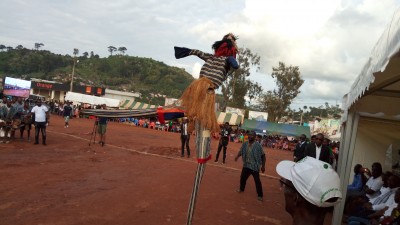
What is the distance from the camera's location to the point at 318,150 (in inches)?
351

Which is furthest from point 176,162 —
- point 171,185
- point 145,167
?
point 171,185

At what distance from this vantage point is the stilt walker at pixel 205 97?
3363 millimetres

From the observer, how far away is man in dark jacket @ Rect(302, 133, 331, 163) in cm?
877

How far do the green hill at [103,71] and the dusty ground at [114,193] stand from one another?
72.6 meters

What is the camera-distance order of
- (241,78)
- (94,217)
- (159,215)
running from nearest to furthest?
(94,217) → (159,215) → (241,78)

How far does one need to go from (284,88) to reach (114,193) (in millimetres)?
40156

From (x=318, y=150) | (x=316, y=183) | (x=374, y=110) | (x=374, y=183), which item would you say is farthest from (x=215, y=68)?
(x=318, y=150)

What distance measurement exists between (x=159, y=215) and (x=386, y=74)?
15.0 ft

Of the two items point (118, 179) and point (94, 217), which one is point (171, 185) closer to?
point (118, 179)

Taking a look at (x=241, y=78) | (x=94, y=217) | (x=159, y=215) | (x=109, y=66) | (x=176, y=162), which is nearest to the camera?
(x=94, y=217)

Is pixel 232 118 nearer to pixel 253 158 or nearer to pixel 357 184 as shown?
pixel 253 158

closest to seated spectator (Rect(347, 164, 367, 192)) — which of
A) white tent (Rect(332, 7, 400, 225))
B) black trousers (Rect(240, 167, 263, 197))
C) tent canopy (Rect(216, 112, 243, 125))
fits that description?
white tent (Rect(332, 7, 400, 225))

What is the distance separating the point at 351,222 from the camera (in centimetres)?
562

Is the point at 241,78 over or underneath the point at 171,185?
over
